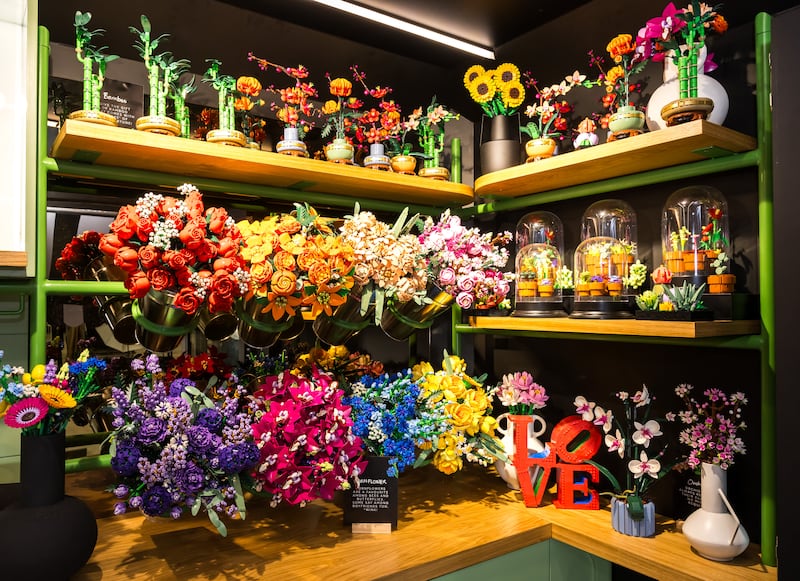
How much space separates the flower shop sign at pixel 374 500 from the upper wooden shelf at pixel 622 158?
1073 millimetres

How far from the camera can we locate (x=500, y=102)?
226 cm

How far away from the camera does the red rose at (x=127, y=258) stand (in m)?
1.31

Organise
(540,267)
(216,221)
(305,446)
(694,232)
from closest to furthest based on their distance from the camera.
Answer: (216,221), (305,446), (694,232), (540,267)

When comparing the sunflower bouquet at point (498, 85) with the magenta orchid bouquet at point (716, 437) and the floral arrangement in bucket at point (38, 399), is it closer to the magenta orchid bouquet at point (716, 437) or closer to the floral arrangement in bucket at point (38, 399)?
the magenta orchid bouquet at point (716, 437)

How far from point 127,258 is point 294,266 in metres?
0.40

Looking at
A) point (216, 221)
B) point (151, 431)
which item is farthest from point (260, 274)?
point (151, 431)

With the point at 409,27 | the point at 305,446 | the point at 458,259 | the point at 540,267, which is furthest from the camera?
the point at 409,27

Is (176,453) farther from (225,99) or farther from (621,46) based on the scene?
(621,46)

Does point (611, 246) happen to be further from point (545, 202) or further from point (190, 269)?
point (190, 269)

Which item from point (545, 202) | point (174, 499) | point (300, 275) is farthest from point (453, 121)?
point (174, 499)

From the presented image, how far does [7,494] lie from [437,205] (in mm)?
1791

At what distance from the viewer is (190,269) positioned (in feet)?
4.42

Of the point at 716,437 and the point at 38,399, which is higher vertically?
the point at 38,399

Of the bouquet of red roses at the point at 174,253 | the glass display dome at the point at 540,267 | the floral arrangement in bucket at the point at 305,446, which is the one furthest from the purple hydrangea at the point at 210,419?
the glass display dome at the point at 540,267
